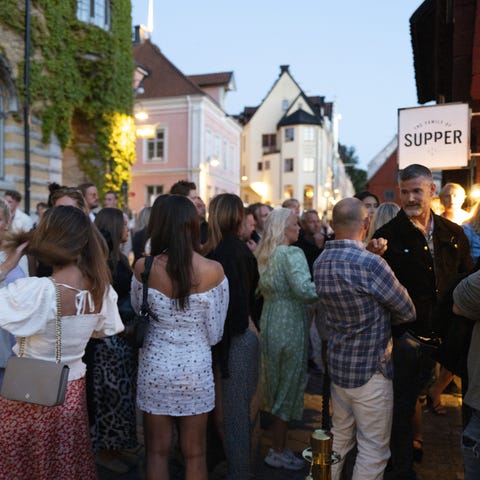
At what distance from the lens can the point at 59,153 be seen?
14.0 meters

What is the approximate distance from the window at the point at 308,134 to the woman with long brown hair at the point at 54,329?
49090mm

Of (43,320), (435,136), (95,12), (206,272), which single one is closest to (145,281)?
(206,272)

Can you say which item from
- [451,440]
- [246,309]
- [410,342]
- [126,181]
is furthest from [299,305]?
[126,181]

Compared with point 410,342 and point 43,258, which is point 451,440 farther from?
point 43,258

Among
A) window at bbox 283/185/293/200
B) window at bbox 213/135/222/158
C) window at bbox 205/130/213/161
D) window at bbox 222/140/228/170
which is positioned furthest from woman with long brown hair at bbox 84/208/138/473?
window at bbox 283/185/293/200

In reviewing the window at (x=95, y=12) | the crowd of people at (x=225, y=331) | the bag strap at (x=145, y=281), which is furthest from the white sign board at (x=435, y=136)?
the window at (x=95, y=12)

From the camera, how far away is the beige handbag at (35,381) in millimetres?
2354

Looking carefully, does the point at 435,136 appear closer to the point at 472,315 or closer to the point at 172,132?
the point at 472,315

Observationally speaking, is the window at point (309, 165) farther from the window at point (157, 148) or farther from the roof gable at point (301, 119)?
the window at point (157, 148)

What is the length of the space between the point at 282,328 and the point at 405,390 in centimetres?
108

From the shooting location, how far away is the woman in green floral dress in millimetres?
4023

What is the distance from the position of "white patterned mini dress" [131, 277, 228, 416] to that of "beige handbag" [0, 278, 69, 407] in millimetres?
655

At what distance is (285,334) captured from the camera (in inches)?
162

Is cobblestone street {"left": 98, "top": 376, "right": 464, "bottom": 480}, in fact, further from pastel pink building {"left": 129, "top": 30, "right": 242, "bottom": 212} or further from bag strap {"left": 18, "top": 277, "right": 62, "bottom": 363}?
pastel pink building {"left": 129, "top": 30, "right": 242, "bottom": 212}
